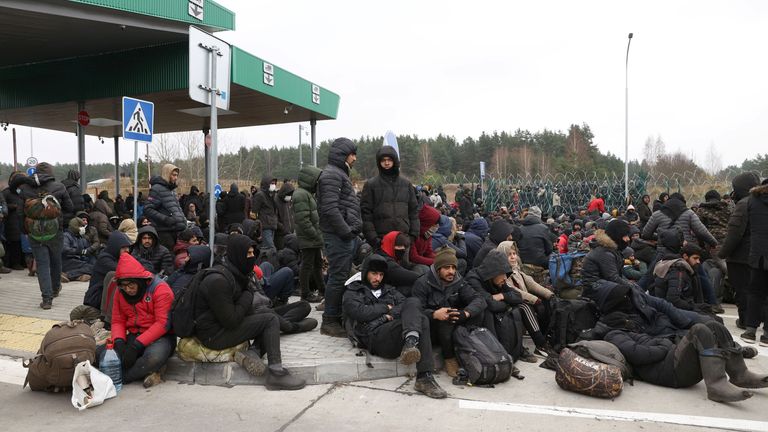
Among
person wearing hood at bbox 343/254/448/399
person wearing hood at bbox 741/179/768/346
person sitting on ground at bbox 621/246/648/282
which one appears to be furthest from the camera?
person sitting on ground at bbox 621/246/648/282

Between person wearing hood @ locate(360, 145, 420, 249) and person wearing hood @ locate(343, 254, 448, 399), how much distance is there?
0.66 metres

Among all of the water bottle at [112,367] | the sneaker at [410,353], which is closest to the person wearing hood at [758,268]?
the sneaker at [410,353]

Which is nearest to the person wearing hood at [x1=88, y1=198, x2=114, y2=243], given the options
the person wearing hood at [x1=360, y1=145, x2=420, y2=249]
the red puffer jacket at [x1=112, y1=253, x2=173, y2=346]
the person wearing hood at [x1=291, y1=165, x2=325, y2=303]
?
the person wearing hood at [x1=291, y1=165, x2=325, y2=303]

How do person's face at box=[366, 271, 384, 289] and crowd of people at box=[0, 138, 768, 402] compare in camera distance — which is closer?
crowd of people at box=[0, 138, 768, 402]

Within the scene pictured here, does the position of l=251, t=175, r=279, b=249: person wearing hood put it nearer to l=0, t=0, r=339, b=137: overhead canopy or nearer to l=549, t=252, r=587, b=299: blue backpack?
l=0, t=0, r=339, b=137: overhead canopy

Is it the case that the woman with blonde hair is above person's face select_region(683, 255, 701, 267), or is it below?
below

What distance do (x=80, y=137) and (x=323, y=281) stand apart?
1031 centimetres

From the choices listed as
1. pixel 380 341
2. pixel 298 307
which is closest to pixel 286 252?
pixel 298 307

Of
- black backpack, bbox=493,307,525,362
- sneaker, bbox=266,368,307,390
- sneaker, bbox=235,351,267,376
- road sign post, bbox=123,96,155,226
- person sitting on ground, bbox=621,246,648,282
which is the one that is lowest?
sneaker, bbox=266,368,307,390

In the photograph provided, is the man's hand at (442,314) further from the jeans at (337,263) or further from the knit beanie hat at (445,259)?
the jeans at (337,263)

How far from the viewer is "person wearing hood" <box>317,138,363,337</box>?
5918 mm

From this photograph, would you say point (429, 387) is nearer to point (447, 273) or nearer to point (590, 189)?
point (447, 273)

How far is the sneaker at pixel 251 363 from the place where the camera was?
482 cm

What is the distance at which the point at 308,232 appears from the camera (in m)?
7.22
